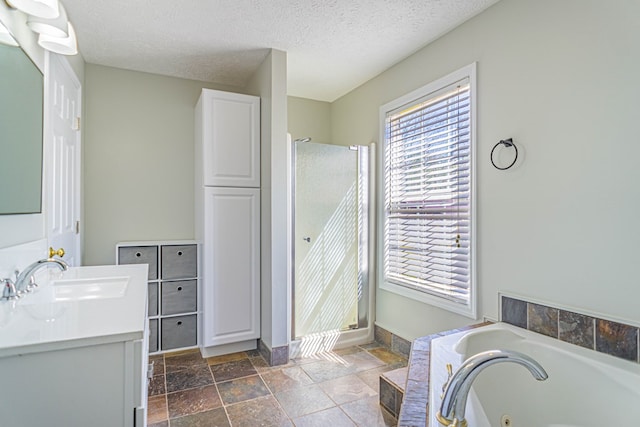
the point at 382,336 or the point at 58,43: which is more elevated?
A: the point at 58,43

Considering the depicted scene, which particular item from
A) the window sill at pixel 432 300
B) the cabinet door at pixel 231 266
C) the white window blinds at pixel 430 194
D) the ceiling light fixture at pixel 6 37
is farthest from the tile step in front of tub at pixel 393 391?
the ceiling light fixture at pixel 6 37

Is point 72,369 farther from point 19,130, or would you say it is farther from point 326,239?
point 326,239

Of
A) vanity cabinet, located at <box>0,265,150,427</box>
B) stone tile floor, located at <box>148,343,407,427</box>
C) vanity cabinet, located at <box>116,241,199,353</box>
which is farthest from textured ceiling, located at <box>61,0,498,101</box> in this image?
stone tile floor, located at <box>148,343,407,427</box>

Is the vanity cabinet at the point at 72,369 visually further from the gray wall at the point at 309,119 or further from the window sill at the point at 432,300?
the gray wall at the point at 309,119

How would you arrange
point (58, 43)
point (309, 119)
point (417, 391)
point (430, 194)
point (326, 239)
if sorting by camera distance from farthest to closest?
point (309, 119)
point (326, 239)
point (430, 194)
point (58, 43)
point (417, 391)

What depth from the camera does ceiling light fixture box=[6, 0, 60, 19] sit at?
144cm

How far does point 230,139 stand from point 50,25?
1356mm

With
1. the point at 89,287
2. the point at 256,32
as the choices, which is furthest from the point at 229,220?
the point at 256,32

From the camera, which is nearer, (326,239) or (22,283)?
(22,283)

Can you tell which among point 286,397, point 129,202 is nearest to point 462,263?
point 286,397

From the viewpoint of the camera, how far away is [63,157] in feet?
7.29

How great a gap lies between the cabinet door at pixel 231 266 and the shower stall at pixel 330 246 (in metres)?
0.37

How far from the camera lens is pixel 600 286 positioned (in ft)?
5.13

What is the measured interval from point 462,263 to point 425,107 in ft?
3.90
